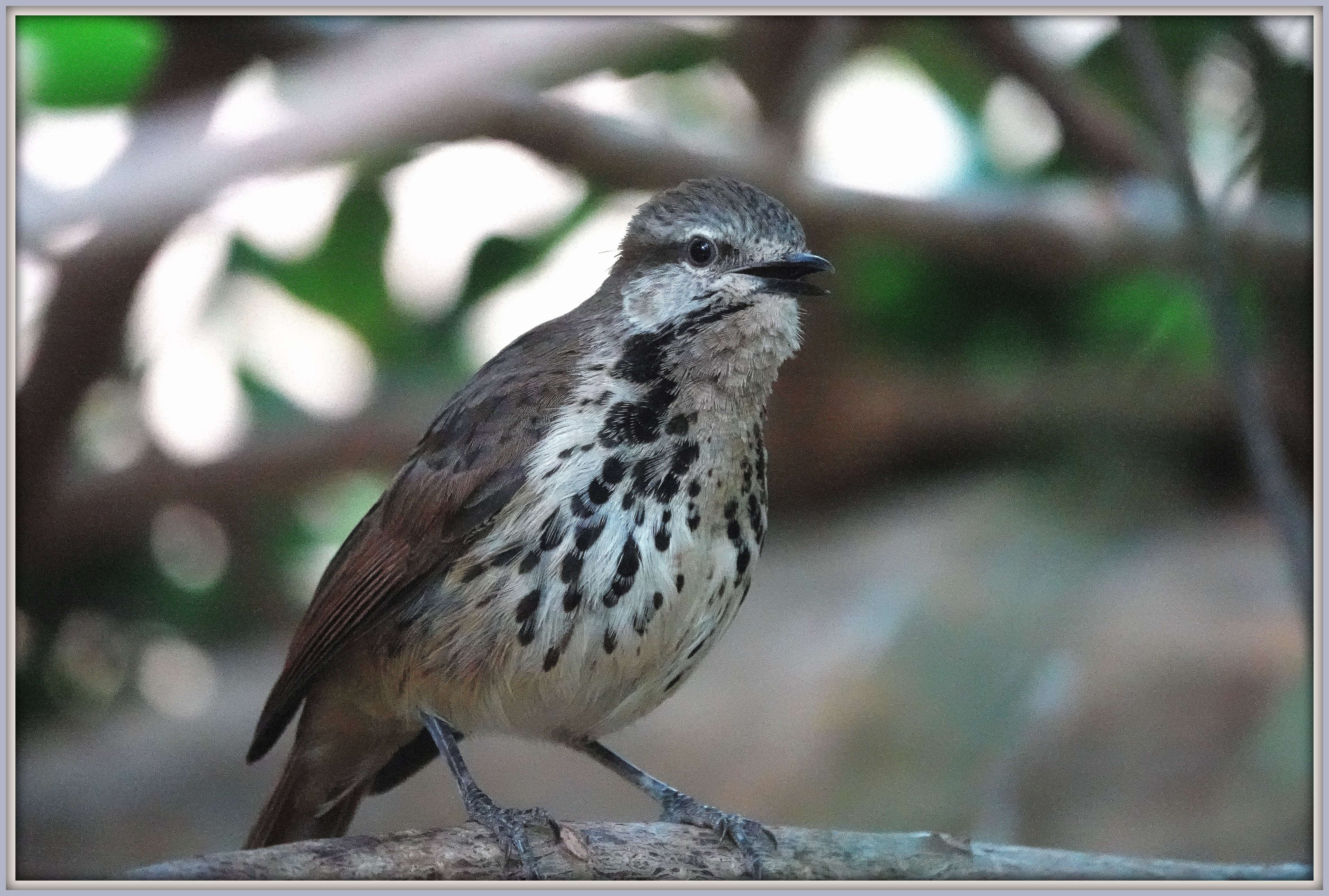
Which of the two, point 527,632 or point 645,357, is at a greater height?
point 645,357

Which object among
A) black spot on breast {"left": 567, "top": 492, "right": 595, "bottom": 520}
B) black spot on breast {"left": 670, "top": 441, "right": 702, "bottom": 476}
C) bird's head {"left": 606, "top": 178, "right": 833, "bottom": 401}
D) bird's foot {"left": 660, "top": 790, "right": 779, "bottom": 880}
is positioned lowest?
bird's foot {"left": 660, "top": 790, "right": 779, "bottom": 880}

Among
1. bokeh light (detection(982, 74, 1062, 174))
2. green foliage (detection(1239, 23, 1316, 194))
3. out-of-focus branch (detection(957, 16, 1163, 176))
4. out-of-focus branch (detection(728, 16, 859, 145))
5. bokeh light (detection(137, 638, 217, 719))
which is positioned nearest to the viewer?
green foliage (detection(1239, 23, 1316, 194))

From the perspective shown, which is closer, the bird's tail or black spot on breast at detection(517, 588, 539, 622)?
black spot on breast at detection(517, 588, 539, 622)

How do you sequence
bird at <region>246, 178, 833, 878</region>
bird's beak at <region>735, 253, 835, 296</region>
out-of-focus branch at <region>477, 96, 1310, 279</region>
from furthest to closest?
out-of-focus branch at <region>477, 96, 1310, 279</region> → bird at <region>246, 178, 833, 878</region> → bird's beak at <region>735, 253, 835, 296</region>

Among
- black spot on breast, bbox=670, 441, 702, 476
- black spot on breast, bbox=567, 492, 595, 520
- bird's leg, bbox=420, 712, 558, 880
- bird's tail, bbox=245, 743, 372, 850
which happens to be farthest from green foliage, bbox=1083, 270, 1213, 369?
bird's tail, bbox=245, 743, 372, 850

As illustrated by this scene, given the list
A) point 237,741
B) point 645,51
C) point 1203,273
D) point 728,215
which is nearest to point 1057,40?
point 1203,273

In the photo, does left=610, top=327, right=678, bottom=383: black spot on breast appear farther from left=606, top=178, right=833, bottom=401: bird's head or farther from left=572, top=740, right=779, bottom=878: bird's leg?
left=572, top=740, right=779, bottom=878: bird's leg

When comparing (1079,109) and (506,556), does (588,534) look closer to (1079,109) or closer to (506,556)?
(506,556)

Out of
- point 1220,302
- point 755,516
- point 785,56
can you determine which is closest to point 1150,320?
point 1220,302
